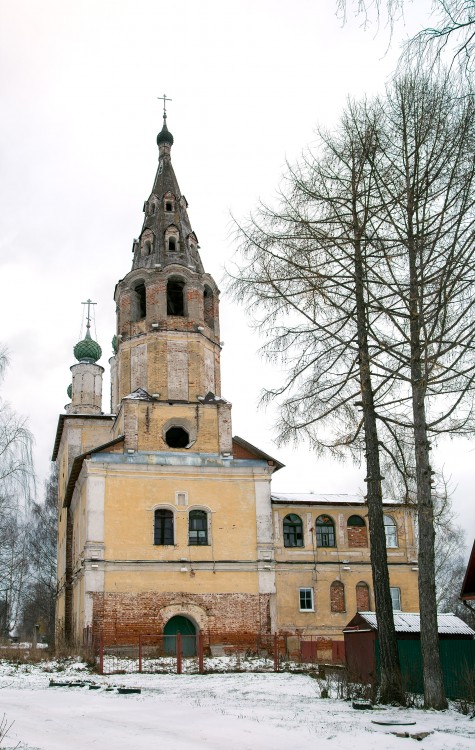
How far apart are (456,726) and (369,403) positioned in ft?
17.4

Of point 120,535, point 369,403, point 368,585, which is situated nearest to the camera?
point 369,403

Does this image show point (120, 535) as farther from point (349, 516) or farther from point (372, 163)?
point (372, 163)

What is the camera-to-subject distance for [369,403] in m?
13.8

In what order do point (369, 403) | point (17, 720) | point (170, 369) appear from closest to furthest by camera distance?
point (17, 720) < point (369, 403) < point (170, 369)

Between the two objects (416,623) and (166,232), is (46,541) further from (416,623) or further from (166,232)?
(416,623)

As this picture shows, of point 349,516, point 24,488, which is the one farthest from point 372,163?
point 349,516

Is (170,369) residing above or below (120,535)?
above

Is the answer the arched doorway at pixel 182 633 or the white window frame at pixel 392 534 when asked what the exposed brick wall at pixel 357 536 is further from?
the arched doorway at pixel 182 633

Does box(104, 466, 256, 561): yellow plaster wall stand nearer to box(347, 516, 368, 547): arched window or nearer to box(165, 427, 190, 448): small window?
box(165, 427, 190, 448): small window

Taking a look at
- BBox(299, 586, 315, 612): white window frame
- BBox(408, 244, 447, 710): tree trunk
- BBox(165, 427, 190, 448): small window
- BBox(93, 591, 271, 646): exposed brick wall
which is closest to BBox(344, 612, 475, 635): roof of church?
BBox(408, 244, 447, 710): tree trunk

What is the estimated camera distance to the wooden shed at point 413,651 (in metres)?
14.6

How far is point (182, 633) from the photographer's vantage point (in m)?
25.4

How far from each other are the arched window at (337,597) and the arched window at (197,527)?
643 cm

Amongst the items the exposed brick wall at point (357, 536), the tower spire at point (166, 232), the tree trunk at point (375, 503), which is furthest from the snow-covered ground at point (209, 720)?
the tower spire at point (166, 232)
